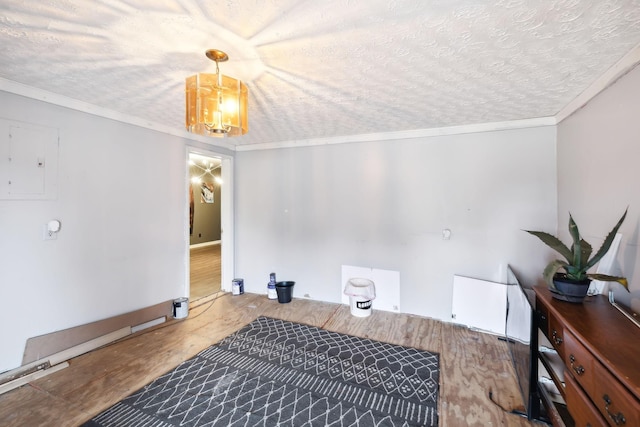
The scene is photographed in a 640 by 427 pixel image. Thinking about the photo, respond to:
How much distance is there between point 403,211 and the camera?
3330 millimetres

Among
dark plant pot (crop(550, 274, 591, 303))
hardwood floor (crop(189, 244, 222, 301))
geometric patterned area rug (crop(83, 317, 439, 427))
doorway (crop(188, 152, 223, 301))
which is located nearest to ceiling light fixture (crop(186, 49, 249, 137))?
geometric patterned area rug (crop(83, 317, 439, 427))

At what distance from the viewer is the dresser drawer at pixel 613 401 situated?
0.86m

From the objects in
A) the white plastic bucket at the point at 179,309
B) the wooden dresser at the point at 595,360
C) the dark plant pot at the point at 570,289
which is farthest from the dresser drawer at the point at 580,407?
the white plastic bucket at the point at 179,309

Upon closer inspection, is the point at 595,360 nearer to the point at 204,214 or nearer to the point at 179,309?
the point at 179,309

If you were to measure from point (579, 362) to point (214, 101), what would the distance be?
2253 mm

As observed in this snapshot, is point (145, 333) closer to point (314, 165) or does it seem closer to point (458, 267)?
point (314, 165)

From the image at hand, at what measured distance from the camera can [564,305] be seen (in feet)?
4.82

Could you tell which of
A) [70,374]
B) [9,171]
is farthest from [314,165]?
[70,374]

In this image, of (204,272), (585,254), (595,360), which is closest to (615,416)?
(595,360)

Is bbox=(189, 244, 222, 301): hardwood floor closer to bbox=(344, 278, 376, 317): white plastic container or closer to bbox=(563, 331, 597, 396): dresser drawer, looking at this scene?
bbox=(344, 278, 376, 317): white plastic container

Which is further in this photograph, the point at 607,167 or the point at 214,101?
the point at 607,167

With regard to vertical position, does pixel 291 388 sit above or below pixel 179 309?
below

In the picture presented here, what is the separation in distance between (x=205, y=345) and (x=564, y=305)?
111 inches

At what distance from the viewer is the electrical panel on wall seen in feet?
6.81
